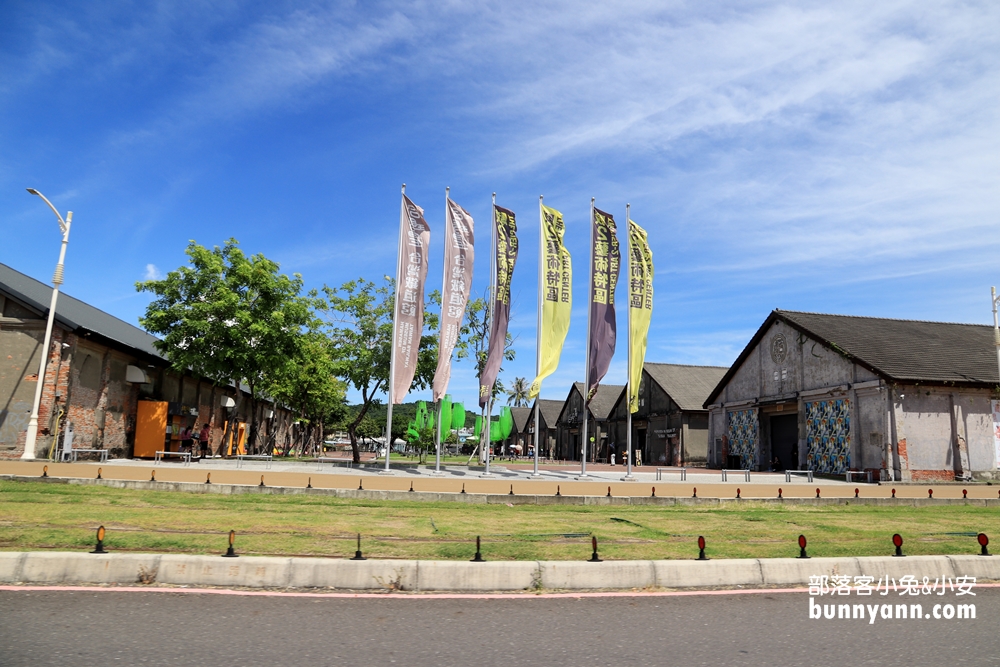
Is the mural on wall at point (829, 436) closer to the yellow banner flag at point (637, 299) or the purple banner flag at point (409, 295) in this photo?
the yellow banner flag at point (637, 299)

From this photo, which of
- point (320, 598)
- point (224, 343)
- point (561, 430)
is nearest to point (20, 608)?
point (320, 598)

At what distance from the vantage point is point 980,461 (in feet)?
102

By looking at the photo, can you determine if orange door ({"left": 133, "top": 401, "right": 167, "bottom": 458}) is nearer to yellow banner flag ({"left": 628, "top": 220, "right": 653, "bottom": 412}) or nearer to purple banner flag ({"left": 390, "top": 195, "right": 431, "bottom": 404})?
purple banner flag ({"left": 390, "top": 195, "right": 431, "bottom": 404})

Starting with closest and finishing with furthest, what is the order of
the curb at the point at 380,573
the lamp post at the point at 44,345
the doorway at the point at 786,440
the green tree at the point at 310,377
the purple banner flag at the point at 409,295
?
the curb at the point at 380,573 < the lamp post at the point at 44,345 < the purple banner flag at the point at 409,295 < the green tree at the point at 310,377 < the doorway at the point at 786,440

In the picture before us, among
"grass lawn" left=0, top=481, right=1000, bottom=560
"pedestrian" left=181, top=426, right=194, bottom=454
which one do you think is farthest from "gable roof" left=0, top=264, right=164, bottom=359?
"grass lawn" left=0, top=481, right=1000, bottom=560

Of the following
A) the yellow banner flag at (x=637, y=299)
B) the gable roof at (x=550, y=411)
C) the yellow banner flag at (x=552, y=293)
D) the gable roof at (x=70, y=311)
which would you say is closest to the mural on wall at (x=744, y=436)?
the yellow banner flag at (x=637, y=299)

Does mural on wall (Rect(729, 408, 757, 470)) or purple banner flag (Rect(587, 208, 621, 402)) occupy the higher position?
purple banner flag (Rect(587, 208, 621, 402))

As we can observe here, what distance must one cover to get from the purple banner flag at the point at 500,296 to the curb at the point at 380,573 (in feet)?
62.6

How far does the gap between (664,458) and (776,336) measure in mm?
18659

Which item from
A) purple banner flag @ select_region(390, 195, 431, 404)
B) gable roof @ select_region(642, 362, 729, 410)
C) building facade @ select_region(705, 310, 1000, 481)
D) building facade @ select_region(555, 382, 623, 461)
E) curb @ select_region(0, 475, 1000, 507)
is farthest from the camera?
building facade @ select_region(555, 382, 623, 461)

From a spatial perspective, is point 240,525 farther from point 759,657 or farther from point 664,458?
point 664,458

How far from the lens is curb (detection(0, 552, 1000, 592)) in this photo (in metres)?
7.04

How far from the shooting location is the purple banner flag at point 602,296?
27.1 m

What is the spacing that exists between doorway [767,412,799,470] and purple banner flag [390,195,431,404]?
2477 centimetres
